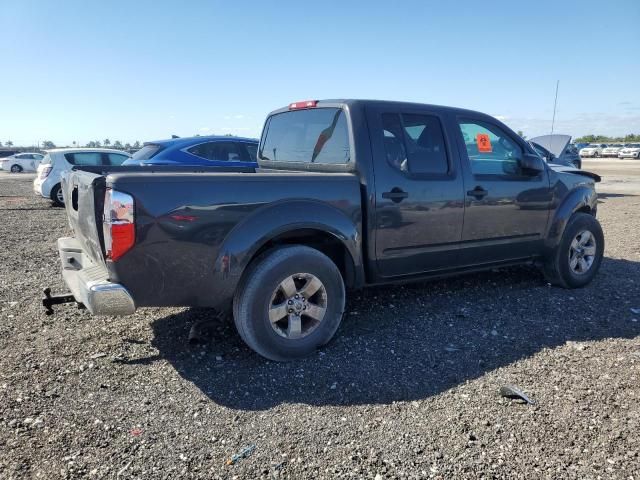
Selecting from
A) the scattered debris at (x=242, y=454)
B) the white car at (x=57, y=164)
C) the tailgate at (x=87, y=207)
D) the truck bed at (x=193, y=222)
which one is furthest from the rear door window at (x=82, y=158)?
the scattered debris at (x=242, y=454)

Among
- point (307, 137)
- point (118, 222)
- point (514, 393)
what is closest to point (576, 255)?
point (514, 393)

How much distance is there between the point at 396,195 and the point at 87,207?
225 cm

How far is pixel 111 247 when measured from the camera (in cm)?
291

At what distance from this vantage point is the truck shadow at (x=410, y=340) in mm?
3166

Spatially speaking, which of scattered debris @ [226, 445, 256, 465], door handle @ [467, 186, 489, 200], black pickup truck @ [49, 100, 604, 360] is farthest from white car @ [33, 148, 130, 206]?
scattered debris @ [226, 445, 256, 465]

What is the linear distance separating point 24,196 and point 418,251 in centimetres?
1575

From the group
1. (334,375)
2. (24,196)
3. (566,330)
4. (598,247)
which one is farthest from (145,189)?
(24,196)

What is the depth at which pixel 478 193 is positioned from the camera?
436 centimetres

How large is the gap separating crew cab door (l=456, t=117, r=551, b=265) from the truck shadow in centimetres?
55

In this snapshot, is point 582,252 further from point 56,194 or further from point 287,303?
point 56,194

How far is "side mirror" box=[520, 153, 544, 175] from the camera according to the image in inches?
182

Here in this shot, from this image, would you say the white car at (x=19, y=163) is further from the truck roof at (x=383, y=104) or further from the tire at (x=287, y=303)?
the tire at (x=287, y=303)

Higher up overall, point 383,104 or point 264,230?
point 383,104

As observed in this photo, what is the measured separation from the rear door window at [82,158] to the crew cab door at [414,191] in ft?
34.0
